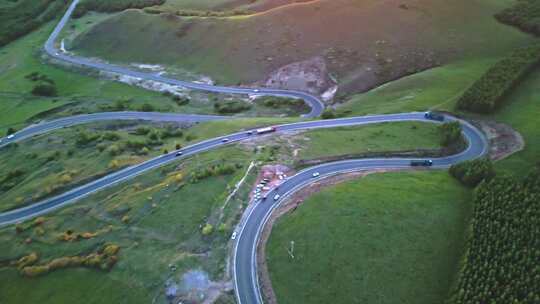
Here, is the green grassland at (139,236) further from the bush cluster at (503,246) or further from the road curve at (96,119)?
the bush cluster at (503,246)

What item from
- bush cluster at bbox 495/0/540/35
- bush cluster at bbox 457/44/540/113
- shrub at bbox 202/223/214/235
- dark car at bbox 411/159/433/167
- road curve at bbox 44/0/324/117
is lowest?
road curve at bbox 44/0/324/117

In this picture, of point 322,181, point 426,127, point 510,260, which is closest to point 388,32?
point 426,127

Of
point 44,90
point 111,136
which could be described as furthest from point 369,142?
point 44,90

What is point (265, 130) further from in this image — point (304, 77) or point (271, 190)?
point (304, 77)

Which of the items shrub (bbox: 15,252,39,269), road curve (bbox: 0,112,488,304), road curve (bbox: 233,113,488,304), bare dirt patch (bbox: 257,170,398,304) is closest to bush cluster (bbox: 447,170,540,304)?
road curve (bbox: 233,113,488,304)

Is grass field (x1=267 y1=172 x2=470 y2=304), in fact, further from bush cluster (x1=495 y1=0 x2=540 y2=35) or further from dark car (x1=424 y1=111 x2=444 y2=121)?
bush cluster (x1=495 y1=0 x2=540 y2=35)

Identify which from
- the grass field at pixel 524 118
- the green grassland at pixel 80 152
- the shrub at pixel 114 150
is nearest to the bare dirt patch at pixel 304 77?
the green grassland at pixel 80 152

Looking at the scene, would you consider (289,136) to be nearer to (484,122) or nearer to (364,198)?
(364,198)
